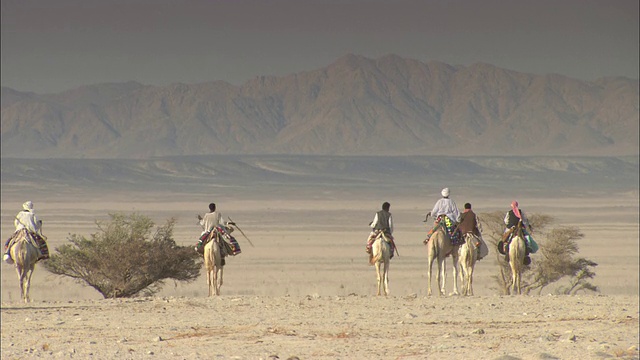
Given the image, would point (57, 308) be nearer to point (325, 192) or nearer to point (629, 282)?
point (629, 282)

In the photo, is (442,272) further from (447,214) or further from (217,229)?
(217,229)

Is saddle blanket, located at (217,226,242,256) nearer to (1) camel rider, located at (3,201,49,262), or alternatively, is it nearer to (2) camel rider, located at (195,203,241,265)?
(2) camel rider, located at (195,203,241,265)

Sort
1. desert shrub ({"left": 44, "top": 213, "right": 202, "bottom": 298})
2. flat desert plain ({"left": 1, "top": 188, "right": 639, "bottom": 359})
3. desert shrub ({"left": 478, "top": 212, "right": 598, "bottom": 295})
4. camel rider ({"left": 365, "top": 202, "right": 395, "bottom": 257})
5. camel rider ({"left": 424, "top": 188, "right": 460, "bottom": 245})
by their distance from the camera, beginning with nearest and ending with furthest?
flat desert plain ({"left": 1, "top": 188, "right": 639, "bottom": 359})
camel rider ({"left": 365, "top": 202, "right": 395, "bottom": 257})
camel rider ({"left": 424, "top": 188, "right": 460, "bottom": 245})
desert shrub ({"left": 44, "top": 213, "right": 202, "bottom": 298})
desert shrub ({"left": 478, "top": 212, "right": 598, "bottom": 295})

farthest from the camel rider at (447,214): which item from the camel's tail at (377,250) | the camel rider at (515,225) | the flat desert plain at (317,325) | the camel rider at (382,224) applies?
the flat desert plain at (317,325)

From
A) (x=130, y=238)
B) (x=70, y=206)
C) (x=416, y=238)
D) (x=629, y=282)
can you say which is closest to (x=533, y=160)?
(x=70, y=206)

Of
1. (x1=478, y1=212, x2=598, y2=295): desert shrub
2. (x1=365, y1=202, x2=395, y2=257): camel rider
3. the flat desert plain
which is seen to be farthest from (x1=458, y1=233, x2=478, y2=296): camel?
(x1=478, y1=212, x2=598, y2=295): desert shrub

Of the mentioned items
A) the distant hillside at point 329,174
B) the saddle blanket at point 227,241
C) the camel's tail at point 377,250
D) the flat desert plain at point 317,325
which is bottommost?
the flat desert plain at point 317,325

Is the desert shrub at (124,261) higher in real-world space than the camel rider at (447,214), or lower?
lower

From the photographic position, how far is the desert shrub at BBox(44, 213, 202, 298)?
25781 mm

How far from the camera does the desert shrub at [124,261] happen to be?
1015 inches

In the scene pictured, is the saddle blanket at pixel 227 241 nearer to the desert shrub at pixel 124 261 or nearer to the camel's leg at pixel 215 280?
the camel's leg at pixel 215 280

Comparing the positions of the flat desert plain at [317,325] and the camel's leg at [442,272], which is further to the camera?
the camel's leg at [442,272]

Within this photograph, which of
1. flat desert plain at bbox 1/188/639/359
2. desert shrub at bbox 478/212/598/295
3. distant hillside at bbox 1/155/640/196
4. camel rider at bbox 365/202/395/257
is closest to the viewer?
flat desert plain at bbox 1/188/639/359

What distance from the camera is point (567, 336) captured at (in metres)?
16.3
